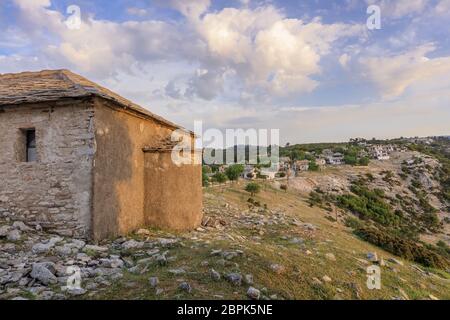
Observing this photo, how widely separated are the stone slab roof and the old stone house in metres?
0.02

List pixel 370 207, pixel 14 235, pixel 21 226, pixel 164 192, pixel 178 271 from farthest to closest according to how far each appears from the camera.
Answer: pixel 370 207, pixel 164 192, pixel 21 226, pixel 14 235, pixel 178 271

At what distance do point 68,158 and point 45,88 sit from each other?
6.41 feet

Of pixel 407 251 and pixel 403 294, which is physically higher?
pixel 403 294

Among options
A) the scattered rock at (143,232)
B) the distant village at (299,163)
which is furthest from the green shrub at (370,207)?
the scattered rock at (143,232)

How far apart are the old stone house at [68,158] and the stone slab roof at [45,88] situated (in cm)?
2

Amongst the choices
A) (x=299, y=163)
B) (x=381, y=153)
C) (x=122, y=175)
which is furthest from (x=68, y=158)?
(x=381, y=153)

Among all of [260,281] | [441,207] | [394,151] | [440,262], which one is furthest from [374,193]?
[260,281]

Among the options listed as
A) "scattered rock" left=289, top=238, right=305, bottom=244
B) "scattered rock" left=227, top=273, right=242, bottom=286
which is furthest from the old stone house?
"scattered rock" left=289, top=238, right=305, bottom=244

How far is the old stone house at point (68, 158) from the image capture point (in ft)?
24.6

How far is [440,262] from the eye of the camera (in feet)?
40.2

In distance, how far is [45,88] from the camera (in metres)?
8.05

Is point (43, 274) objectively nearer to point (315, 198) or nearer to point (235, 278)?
point (235, 278)

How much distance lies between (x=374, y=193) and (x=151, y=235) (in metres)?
→ 36.0

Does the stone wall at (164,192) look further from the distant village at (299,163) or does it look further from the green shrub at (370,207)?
the green shrub at (370,207)
